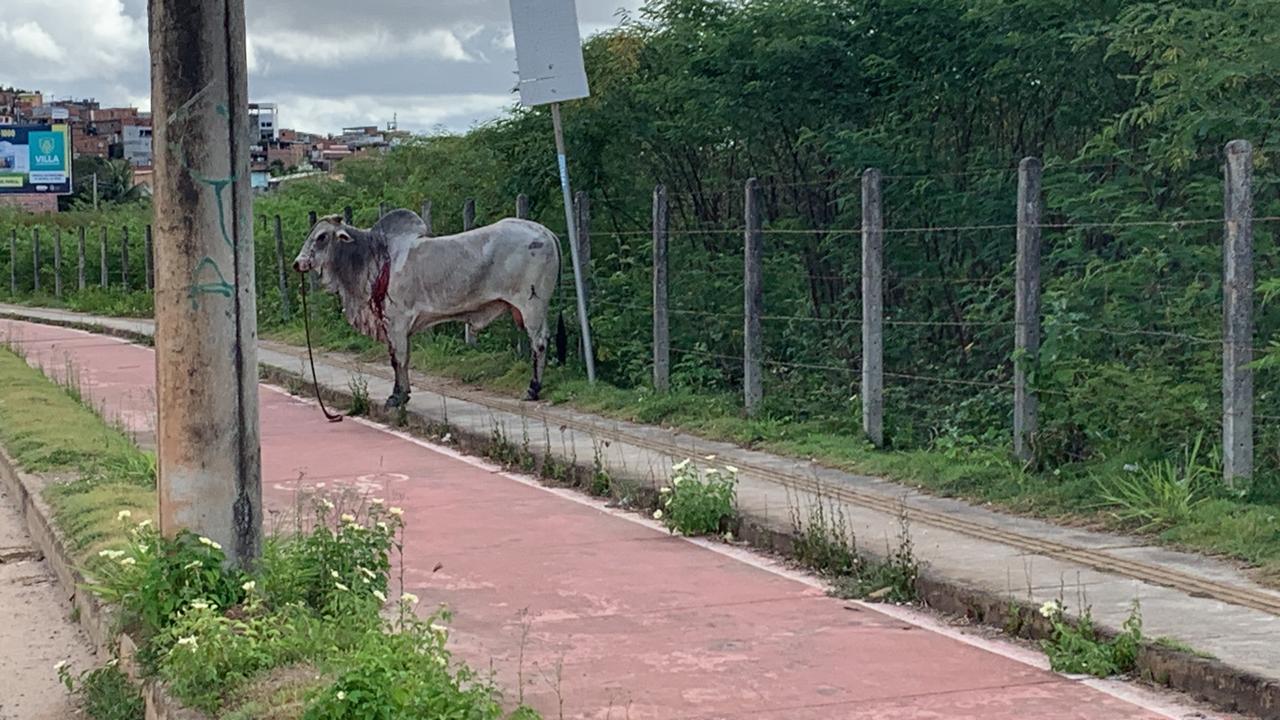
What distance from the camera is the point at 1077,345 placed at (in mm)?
10453

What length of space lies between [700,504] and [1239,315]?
320 cm

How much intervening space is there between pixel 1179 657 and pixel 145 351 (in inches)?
875

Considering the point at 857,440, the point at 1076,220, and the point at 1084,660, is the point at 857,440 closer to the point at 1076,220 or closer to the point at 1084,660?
the point at 1076,220

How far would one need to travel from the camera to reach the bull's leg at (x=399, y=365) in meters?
15.9

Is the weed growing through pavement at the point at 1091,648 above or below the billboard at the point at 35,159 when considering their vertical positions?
below

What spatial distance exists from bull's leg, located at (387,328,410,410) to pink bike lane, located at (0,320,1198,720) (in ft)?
13.4

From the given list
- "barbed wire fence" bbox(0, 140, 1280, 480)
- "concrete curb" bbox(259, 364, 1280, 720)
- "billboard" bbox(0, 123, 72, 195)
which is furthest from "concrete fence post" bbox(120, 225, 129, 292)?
"billboard" bbox(0, 123, 72, 195)

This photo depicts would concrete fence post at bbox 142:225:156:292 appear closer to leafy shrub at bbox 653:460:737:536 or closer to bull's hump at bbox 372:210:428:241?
bull's hump at bbox 372:210:428:241

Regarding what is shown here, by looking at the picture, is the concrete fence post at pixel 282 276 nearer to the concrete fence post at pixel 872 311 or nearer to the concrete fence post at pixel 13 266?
the concrete fence post at pixel 872 311

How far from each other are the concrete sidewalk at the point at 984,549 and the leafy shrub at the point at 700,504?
17 cm

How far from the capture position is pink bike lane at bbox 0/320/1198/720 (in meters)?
6.09

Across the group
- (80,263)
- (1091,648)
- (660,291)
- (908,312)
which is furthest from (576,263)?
(80,263)

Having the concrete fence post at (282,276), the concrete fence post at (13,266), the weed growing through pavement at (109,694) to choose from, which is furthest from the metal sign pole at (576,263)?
the concrete fence post at (13,266)

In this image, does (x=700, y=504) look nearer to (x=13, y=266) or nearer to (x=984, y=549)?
(x=984, y=549)
